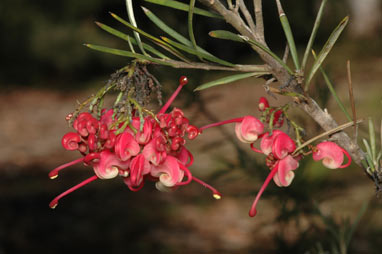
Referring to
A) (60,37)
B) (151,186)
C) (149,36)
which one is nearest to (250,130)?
(149,36)

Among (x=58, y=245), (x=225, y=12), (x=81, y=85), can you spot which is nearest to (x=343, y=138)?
(x=225, y=12)

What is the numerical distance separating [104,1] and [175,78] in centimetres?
430

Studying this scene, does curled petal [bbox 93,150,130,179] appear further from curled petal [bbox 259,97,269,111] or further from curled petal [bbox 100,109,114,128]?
curled petal [bbox 259,97,269,111]

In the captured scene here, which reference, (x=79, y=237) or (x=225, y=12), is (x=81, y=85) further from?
(x=225, y=12)

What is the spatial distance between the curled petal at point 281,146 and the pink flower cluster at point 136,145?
7 cm

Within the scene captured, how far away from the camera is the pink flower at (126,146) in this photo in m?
0.48

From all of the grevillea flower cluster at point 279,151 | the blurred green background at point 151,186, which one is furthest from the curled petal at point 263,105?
the blurred green background at point 151,186

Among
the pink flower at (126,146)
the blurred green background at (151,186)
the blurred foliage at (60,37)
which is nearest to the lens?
the pink flower at (126,146)

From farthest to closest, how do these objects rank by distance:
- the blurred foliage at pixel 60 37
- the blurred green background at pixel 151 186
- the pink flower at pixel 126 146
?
the blurred foliage at pixel 60 37 → the blurred green background at pixel 151 186 → the pink flower at pixel 126 146

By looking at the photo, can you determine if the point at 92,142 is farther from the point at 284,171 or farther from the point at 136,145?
the point at 284,171

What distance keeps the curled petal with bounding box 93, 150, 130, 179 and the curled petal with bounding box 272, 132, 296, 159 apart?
14 cm

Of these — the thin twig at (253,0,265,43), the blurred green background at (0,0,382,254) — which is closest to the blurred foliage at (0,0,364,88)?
the blurred green background at (0,0,382,254)

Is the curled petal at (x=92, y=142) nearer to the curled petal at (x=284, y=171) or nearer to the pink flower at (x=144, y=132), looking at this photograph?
the pink flower at (x=144, y=132)

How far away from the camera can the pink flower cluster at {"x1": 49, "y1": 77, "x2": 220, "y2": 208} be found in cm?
48
